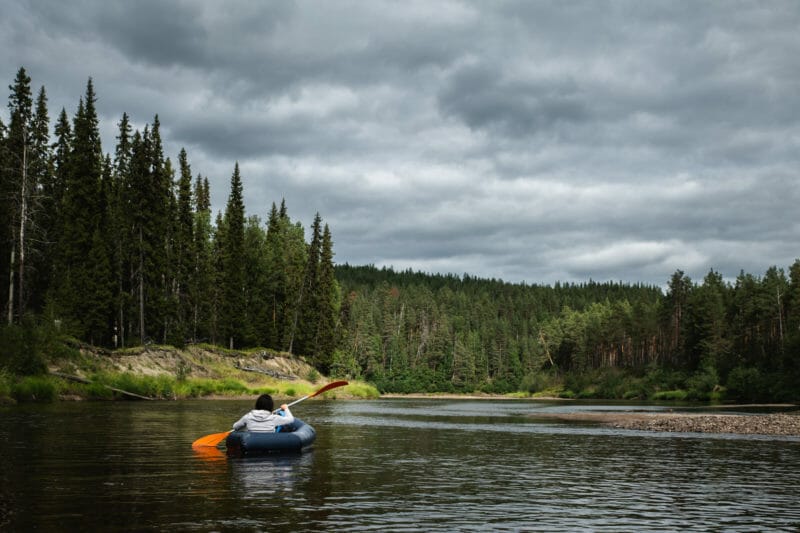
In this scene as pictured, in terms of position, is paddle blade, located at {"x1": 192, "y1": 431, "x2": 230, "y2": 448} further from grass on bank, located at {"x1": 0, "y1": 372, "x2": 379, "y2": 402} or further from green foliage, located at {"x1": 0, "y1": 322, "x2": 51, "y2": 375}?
green foliage, located at {"x1": 0, "y1": 322, "x2": 51, "y2": 375}

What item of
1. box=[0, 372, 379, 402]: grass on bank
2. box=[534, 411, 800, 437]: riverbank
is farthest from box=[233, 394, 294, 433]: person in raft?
box=[0, 372, 379, 402]: grass on bank

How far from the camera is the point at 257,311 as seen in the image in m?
92.8

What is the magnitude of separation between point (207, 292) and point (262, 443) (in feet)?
230

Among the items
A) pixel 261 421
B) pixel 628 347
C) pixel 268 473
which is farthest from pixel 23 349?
pixel 628 347

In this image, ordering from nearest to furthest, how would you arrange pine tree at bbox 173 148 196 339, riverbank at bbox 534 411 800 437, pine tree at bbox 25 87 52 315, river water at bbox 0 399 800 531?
river water at bbox 0 399 800 531
riverbank at bbox 534 411 800 437
pine tree at bbox 25 87 52 315
pine tree at bbox 173 148 196 339

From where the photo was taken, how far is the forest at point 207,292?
62.5 m

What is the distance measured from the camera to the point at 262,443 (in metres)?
21.1

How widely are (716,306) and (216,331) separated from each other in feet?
264

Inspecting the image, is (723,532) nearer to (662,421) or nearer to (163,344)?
(662,421)

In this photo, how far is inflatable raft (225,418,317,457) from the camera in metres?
21.0

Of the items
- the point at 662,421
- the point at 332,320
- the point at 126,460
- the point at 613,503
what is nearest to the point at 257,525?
the point at 613,503

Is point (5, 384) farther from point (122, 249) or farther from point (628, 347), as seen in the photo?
point (628, 347)

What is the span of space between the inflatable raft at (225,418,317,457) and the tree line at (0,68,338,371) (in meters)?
35.0

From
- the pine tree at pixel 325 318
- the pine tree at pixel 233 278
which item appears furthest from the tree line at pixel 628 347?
the pine tree at pixel 233 278
